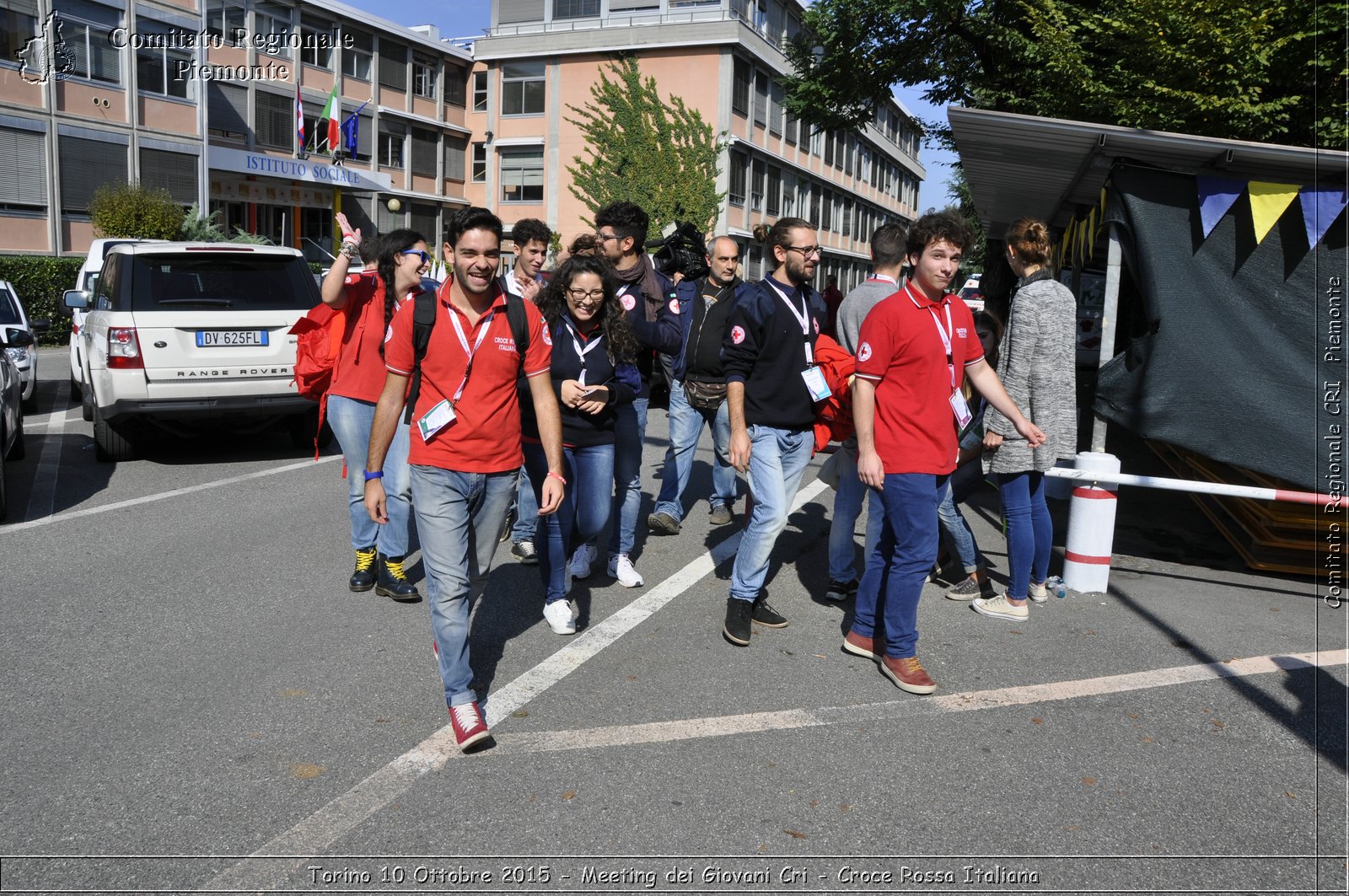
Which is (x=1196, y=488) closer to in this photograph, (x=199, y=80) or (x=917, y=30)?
(x=917, y=30)

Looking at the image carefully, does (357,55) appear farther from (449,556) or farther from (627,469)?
(449,556)

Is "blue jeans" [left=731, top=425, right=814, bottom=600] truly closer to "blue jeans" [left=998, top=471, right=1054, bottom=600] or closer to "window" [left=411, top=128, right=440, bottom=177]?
"blue jeans" [left=998, top=471, right=1054, bottom=600]

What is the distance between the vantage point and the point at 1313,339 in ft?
20.9

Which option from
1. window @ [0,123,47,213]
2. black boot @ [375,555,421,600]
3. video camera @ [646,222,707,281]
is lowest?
black boot @ [375,555,421,600]

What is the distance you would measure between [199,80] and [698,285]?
31881 mm

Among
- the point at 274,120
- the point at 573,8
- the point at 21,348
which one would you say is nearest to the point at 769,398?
the point at 21,348

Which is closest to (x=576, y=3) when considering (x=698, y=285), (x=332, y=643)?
(x=698, y=285)

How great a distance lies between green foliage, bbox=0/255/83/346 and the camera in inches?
904

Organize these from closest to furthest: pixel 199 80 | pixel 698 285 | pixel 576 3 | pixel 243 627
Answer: pixel 243 627 < pixel 698 285 < pixel 199 80 < pixel 576 3

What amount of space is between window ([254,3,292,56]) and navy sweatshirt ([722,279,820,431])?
40.1m

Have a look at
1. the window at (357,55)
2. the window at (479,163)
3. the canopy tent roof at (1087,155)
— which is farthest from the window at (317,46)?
the canopy tent roof at (1087,155)

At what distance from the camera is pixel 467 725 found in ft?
12.6

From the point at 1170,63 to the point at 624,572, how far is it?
29.5 ft

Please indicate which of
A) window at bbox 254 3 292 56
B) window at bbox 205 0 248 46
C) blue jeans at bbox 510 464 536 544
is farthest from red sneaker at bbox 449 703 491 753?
window at bbox 254 3 292 56
